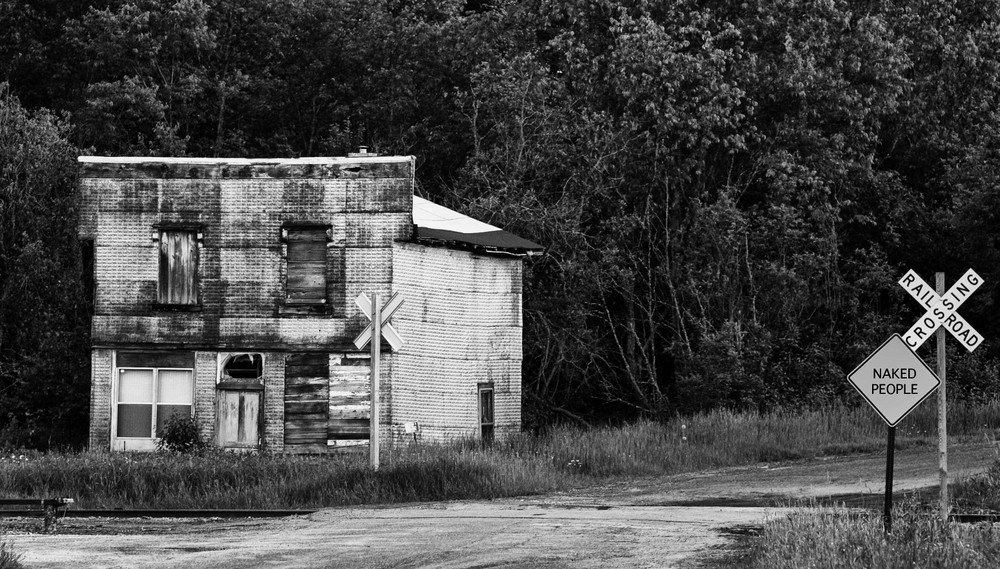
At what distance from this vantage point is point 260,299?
102ft

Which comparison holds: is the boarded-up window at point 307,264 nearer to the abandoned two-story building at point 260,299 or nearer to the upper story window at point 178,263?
the abandoned two-story building at point 260,299

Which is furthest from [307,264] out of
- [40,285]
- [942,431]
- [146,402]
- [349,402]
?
[942,431]

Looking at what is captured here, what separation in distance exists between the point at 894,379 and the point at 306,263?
17.4 meters

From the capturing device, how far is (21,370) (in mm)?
38531

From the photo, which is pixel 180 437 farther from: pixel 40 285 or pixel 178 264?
pixel 40 285

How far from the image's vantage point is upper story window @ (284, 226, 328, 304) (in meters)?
31.2

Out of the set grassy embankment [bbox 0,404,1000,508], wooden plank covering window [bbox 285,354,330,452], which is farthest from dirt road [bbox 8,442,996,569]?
wooden plank covering window [bbox 285,354,330,452]

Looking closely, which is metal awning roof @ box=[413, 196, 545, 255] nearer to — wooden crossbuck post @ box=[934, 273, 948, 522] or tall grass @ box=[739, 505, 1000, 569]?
wooden crossbuck post @ box=[934, 273, 948, 522]

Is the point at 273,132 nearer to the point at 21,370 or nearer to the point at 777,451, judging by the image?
the point at 21,370

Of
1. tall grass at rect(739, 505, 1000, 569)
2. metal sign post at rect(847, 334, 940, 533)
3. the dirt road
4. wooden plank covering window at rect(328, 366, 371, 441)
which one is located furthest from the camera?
wooden plank covering window at rect(328, 366, 371, 441)

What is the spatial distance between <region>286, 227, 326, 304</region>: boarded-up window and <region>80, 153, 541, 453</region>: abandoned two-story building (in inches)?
1.1

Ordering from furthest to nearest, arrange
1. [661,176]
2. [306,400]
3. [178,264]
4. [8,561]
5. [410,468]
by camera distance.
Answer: [661,176]
[178,264]
[306,400]
[410,468]
[8,561]

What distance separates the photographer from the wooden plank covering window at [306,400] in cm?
3038

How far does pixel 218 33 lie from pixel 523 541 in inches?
1442
